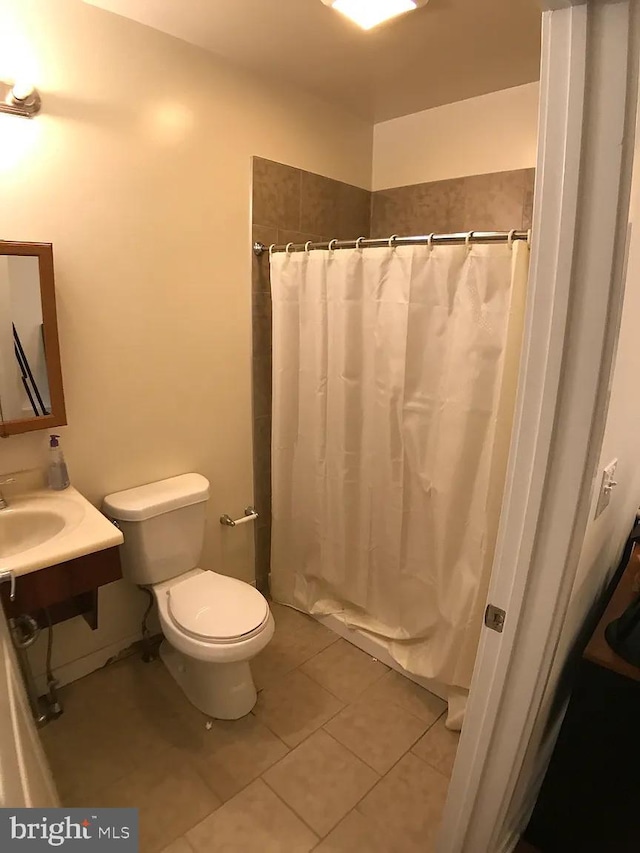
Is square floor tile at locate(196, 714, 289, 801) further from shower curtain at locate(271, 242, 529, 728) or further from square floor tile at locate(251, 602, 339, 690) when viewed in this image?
shower curtain at locate(271, 242, 529, 728)

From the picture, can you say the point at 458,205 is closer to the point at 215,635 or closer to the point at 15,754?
the point at 215,635

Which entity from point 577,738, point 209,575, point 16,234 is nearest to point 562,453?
point 577,738

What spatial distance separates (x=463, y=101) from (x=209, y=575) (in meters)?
2.38

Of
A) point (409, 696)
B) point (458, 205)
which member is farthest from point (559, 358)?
point (458, 205)

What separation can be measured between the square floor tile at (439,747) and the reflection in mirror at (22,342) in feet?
5.79

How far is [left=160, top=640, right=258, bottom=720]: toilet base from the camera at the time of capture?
6.07ft

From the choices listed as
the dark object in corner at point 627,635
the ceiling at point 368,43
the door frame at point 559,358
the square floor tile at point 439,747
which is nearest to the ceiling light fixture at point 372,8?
the ceiling at point 368,43

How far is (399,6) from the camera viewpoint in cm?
155

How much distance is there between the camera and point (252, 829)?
153cm

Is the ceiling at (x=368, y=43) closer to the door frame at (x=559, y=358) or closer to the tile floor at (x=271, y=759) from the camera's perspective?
the door frame at (x=559, y=358)

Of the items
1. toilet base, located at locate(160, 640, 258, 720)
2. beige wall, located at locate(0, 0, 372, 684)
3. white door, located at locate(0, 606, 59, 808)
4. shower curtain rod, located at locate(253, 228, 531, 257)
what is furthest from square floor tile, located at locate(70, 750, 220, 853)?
shower curtain rod, located at locate(253, 228, 531, 257)

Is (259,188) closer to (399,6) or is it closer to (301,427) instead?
(399,6)

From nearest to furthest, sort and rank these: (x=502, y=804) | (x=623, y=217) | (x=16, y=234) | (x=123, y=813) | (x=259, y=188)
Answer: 1. (x=623, y=217)
2. (x=502, y=804)
3. (x=123, y=813)
4. (x=16, y=234)
5. (x=259, y=188)

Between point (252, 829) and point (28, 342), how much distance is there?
5.51 feet
